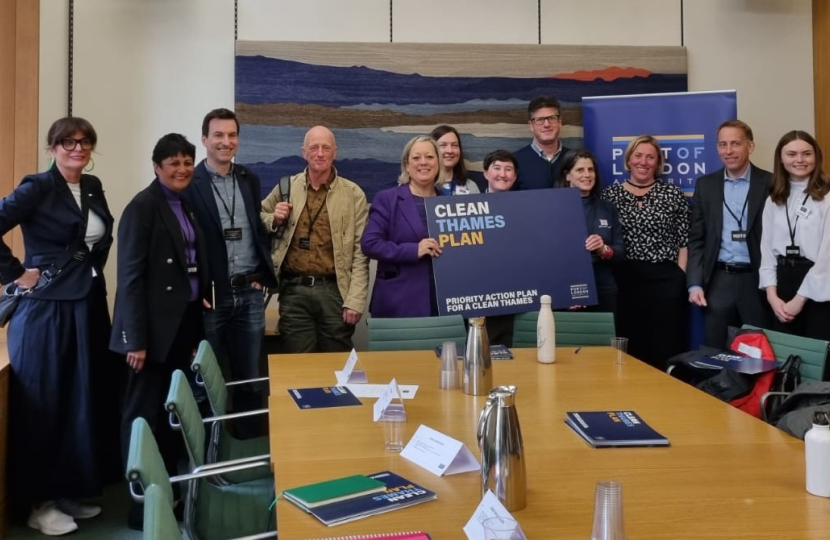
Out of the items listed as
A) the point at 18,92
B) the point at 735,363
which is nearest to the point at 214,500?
the point at 735,363

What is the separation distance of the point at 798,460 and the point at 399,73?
375 cm

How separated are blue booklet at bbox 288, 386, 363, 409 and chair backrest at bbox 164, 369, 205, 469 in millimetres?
320

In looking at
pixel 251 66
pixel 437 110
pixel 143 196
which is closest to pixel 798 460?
pixel 143 196

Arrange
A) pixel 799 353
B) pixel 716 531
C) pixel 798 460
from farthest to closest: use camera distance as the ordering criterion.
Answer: pixel 799 353
pixel 798 460
pixel 716 531

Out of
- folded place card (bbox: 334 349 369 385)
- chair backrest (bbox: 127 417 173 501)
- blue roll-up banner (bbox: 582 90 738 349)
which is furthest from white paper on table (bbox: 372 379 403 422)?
blue roll-up banner (bbox: 582 90 738 349)

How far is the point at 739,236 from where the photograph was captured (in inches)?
167

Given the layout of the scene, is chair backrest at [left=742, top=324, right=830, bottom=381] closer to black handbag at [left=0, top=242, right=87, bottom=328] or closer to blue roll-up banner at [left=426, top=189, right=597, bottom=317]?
blue roll-up banner at [left=426, top=189, right=597, bottom=317]

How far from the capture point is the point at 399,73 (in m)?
4.93

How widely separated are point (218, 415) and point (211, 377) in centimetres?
15

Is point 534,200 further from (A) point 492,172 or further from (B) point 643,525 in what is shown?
(B) point 643,525

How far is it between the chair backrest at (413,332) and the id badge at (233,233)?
2.79ft

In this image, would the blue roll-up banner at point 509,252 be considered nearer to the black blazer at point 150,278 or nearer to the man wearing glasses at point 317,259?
the man wearing glasses at point 317,259

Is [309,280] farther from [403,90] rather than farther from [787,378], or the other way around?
[787,378]

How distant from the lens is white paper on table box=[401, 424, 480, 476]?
1.72m
